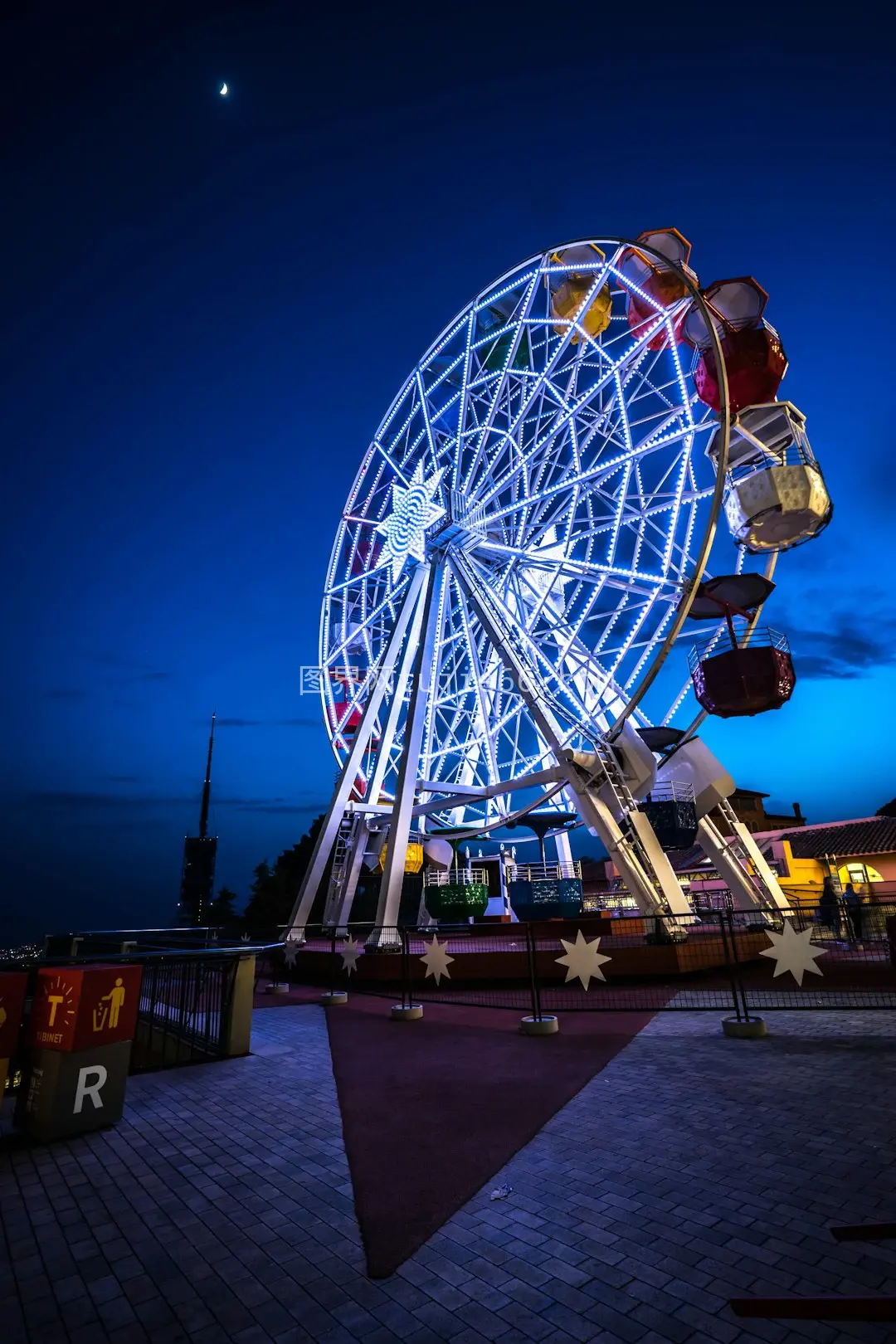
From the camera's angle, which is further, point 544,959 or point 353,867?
point 353,867

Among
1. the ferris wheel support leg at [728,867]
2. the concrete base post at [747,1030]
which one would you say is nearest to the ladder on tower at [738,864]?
the ferris wheel support leg at [728,867]

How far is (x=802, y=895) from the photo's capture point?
26.3 metres

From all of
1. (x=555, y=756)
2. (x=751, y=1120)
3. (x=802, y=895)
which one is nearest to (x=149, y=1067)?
(x=751, y=1120)

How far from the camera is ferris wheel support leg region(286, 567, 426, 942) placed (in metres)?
18.1

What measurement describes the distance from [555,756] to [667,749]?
4.63 metres

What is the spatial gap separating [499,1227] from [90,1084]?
3771 mm

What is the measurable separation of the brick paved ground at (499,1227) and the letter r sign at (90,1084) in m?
0.27

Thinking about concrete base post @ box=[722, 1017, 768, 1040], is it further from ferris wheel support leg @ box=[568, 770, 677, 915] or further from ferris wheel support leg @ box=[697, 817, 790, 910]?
ferris wheel support leg @ box=[697, 817, 790, 910]

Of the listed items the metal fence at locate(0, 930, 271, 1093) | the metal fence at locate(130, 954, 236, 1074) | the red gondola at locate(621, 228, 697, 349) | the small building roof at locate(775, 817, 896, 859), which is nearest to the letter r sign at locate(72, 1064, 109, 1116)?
the metal fence at locate(0, 930, 271, 1093)

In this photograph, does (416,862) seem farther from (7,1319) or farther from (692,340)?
(7,1319)

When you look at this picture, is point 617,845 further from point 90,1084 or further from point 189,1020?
point 90,1084

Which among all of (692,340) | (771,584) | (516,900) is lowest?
(516,900)

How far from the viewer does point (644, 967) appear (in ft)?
40.6

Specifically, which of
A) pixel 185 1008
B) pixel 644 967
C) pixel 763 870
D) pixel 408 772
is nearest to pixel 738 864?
pixel 763 870
